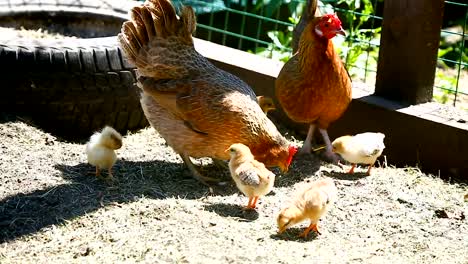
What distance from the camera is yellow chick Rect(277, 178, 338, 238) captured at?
4664 millimetres

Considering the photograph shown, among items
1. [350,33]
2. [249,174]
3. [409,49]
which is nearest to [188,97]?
[249,174]

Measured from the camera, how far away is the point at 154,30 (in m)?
5.75

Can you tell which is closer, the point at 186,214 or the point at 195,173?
the point at 186,214

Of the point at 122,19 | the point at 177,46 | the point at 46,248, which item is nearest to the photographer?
the point at 46,248

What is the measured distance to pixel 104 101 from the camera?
6.25m

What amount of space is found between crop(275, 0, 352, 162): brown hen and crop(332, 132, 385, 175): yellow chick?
0.33m

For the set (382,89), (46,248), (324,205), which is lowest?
(46,248)

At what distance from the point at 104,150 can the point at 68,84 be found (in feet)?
2.97

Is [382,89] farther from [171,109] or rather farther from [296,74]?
[171,109]

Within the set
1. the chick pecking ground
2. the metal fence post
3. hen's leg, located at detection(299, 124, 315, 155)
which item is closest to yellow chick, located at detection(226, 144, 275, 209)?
the chick pecking ground

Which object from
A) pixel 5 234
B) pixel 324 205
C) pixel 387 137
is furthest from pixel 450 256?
pixel 5 234

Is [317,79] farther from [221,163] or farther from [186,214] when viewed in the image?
[186,214]

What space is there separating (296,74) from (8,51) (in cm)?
212

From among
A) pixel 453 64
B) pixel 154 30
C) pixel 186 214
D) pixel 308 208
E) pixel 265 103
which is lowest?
pixel 186 214
